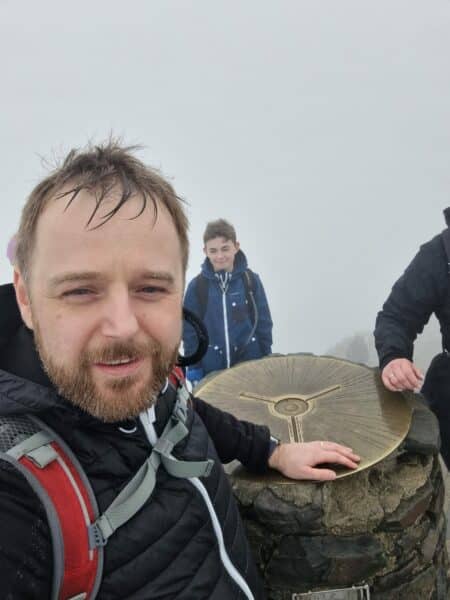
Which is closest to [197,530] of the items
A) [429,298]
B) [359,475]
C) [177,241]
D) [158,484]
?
[158,484]

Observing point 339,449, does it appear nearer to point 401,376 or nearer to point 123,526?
point 401,376

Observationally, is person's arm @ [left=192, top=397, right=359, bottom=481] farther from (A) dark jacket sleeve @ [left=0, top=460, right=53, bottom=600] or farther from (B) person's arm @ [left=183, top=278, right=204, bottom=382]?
(B) person's arm @ [left=183, top=278, right=204, bottom=382]

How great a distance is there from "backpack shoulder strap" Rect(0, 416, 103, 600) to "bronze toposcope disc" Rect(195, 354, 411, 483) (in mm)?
901

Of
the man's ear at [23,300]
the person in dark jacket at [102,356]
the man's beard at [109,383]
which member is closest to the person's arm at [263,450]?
the person in dark jacket at [102,356]

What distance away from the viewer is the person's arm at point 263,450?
4.87 feet

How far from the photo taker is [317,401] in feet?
6.48

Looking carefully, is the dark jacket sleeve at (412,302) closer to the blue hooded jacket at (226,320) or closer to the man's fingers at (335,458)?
the man's fingers at (335,458)

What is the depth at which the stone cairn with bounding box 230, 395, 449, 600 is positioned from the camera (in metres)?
1.52

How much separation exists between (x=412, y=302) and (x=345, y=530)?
3.44ft

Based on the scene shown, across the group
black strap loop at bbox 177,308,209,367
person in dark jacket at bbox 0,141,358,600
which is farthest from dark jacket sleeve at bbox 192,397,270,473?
person in dark jacket at bbox 0,141,358,600

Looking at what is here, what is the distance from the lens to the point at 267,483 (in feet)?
5.11

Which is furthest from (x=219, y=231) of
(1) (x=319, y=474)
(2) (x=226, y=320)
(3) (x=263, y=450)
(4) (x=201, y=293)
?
(1) (x=319, y=474)

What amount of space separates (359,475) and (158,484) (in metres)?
0.88

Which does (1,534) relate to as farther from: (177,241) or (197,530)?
(177,241)
